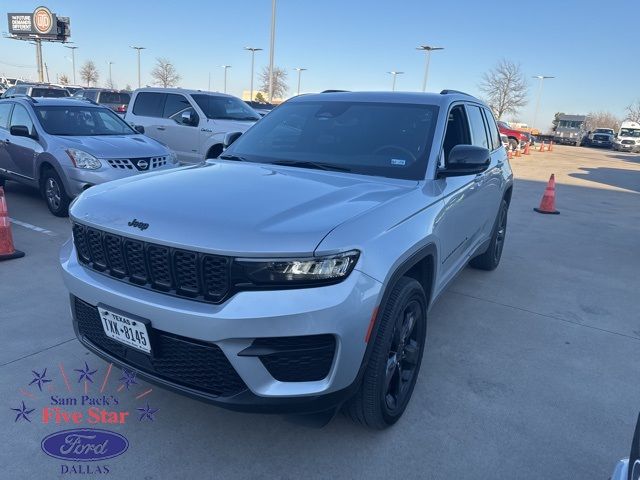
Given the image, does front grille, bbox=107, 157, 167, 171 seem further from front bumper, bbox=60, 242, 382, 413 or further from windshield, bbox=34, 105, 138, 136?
front bumper, bbox=60, 242, 382, 413

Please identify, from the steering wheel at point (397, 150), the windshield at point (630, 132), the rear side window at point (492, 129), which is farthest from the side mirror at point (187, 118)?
the windshield at point (630, 132)

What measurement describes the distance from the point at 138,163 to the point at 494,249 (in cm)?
506

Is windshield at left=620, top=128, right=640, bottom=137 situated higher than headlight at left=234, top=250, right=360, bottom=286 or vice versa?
windshield at left=620, top=128, right=640, bottom=137

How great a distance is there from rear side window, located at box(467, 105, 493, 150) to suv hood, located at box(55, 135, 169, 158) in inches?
191

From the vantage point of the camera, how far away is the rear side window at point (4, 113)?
27.0 feet

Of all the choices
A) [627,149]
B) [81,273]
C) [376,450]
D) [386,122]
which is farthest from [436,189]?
[627,149]

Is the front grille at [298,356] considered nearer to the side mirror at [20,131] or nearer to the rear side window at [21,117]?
the side mirror at [20,131]

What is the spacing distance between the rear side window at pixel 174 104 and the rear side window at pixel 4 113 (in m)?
3.03

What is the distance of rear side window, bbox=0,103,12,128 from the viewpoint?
8227mm

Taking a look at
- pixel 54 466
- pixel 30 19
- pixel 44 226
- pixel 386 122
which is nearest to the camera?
pixel 54 466

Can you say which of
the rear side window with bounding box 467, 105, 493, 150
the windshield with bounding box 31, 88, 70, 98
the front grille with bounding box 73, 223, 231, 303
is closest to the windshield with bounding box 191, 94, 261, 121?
the rear side window with bounding box 467, 105, 493, 150

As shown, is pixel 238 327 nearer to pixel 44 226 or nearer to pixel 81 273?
pixel 81 273

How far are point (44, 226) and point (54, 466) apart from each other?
16.6 feet

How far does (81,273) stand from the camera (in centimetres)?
268
